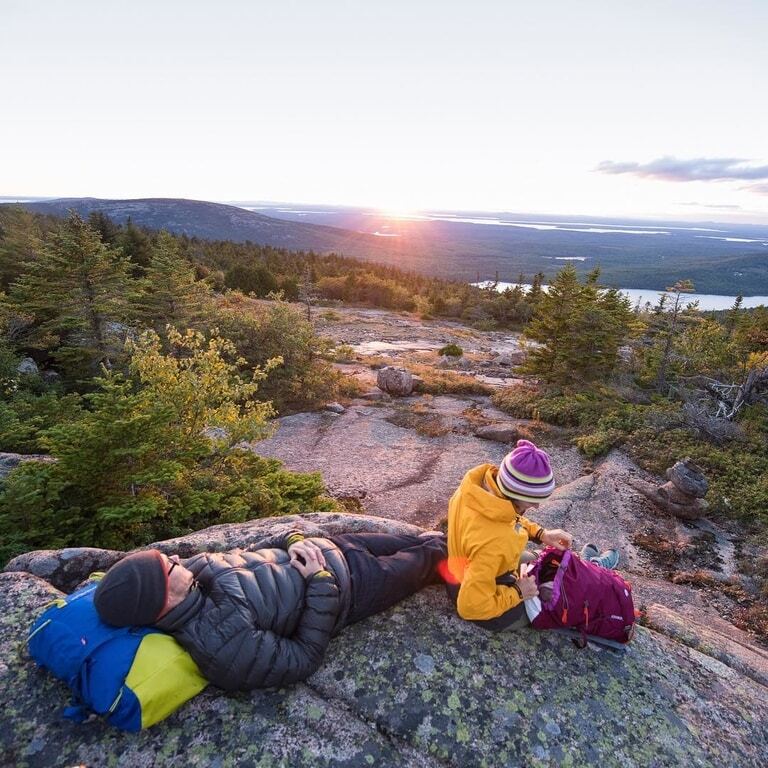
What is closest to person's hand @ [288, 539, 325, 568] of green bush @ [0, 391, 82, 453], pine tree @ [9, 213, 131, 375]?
green bush @ [0, 391, 82, 453]

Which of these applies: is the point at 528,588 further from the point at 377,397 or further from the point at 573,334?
the point at 573,334

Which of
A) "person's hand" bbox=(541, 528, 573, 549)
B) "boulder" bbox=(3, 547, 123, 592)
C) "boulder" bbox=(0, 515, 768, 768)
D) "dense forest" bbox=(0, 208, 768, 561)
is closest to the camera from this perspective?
"boulder" bbox=(0, 515, 768, 768)

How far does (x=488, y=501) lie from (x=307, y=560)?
1489mm

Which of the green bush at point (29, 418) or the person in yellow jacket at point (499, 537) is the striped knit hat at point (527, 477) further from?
the green bush at point (29, 418)

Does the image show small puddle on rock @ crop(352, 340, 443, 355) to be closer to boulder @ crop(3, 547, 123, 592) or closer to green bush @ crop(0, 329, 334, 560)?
green bush @ crop(0, 329, 334, 560)

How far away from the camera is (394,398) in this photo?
59.6 ft

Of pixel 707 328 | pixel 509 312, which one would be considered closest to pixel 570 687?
pixel 707 328

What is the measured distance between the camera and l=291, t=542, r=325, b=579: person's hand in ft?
11.0

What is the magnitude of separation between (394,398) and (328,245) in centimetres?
17378

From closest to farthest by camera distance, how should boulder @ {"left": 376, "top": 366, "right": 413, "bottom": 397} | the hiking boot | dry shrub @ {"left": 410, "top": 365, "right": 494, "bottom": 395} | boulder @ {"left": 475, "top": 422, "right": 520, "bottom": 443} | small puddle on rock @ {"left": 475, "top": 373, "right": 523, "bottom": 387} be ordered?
the hiking boot < boulder @ {"left": 475, "top": 422, "right": 520, "bottom": 443} < boulder @ {"left": 376, "top": 366, "right": 413, "bottom": 397} < dry shrub @ {"left": 410, "top": 365, "right": 494, "bottom": 395} < small puddle on rock @ {"left": 475, "top": 373, "right": 523, "bottom": 387}

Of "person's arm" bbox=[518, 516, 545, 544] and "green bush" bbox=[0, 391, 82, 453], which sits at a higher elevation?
"person's arm" bbox=[518, 516, 545, 544]

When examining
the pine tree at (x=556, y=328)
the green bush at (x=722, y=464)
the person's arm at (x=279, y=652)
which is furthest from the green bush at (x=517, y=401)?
the person's arm at (x=279, y=652)

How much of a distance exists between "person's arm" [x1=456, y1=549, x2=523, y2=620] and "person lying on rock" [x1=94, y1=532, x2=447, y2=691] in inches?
19.4

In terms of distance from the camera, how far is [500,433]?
14070mm
